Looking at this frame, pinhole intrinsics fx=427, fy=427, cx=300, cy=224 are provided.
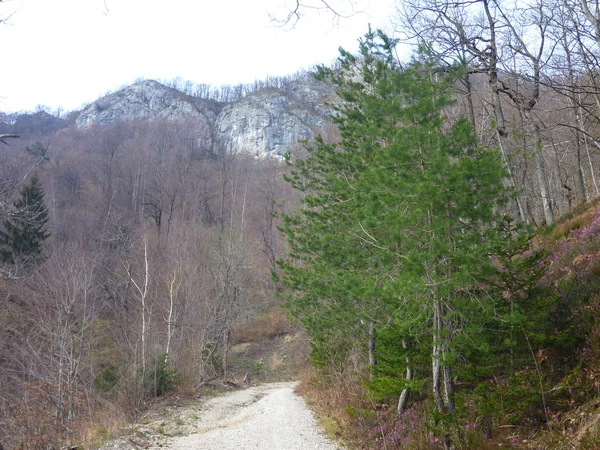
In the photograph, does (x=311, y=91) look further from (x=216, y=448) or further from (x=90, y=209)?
(x=216, y=448)

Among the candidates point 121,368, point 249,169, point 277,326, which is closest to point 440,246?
point 121,368

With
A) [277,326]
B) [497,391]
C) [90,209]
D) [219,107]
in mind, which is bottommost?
[277,326]

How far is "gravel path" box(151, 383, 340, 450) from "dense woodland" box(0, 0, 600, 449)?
27.8 inches

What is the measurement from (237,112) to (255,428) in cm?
7100

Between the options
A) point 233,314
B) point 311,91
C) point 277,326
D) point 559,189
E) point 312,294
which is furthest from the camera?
point 311,91

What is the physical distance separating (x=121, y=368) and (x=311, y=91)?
235ft

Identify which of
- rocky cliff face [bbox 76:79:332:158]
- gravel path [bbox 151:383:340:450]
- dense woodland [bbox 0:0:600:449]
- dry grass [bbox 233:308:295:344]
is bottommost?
dry grass [bbox 233:308:295:344]

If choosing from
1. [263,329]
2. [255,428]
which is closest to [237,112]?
[263,329]

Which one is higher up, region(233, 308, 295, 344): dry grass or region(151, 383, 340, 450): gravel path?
region(151, 383, 340, 450): gravel path

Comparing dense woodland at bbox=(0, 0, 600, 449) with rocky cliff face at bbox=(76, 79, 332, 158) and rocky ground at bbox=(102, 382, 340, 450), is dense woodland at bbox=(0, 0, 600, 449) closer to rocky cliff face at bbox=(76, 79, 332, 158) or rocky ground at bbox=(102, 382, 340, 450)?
rocky ground at bbox=(102, 382, 340, 450)

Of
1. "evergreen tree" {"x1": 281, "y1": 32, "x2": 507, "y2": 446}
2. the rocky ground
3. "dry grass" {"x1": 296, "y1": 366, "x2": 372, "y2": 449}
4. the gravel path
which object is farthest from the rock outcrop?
"evergreen tree" {"x1": 281, "y1": 32, "x2": 507, "y2": 446}

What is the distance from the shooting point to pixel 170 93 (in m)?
82.2

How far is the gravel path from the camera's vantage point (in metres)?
7.73

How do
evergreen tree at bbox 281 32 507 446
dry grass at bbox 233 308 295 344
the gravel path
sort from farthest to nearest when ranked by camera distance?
dry grass at bbox 233 308 295 344 < the gravel path < evergreen tree at bbox 281 32 507 446
